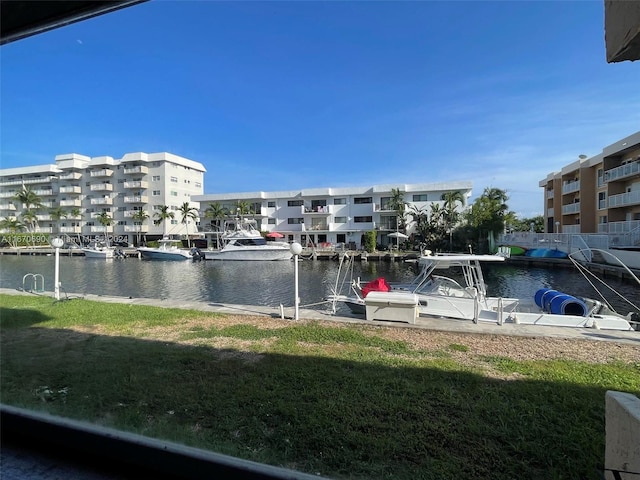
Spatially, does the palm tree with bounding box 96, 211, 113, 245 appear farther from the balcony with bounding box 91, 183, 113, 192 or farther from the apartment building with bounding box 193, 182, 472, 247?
the apartment building with bounding box 193, 182, 472, 247

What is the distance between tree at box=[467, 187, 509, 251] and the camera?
116 ft

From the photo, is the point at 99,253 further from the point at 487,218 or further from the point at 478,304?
the point at 478,304

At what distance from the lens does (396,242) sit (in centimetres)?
4303

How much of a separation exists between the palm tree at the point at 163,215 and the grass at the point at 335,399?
51902mm

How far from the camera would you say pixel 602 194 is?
32.6 m

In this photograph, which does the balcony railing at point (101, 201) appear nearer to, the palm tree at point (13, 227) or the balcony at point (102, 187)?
the balcony at point (102, 187)

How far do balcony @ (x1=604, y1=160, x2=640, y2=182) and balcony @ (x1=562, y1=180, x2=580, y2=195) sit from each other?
5541 millimetres

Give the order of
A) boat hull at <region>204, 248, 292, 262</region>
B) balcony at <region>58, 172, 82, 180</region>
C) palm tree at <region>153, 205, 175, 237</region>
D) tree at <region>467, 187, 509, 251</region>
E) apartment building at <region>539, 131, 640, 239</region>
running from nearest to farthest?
apartment building at <region>539, 131, 640, 239</region>, tree at <region>467, 187, 509, 251</region>, boat hull at <region>204, 248, 292, 262</region>, palm tree at <region>153, 205, 175, 237</region>, balcony at <region>58, 172, 82, 180</region>

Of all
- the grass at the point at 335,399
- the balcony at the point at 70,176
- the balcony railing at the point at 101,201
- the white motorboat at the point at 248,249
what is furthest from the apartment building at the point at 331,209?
the grass at the point at 335,399

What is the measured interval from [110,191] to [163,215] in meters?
13.7

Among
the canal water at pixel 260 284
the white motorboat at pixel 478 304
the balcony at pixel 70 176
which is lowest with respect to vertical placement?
the canal water at pixel 260 284

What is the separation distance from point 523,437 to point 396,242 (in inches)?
1604

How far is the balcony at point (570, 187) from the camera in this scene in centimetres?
3625

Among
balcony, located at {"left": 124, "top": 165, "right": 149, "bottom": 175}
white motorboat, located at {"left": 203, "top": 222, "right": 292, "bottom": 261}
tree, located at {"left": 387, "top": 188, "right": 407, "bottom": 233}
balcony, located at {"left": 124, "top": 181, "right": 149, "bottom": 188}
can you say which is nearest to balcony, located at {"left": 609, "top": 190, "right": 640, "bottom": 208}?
tree, located at {"left": 387, "top": 188, "right": 407, "bottom": 233}
